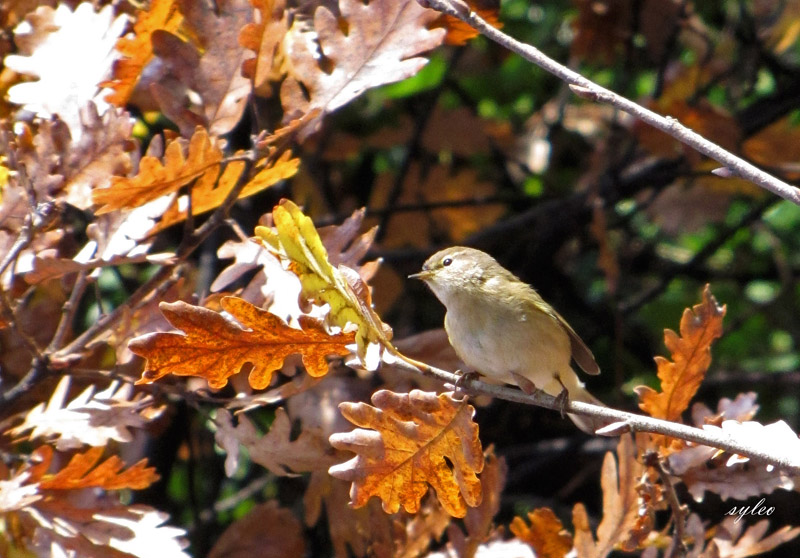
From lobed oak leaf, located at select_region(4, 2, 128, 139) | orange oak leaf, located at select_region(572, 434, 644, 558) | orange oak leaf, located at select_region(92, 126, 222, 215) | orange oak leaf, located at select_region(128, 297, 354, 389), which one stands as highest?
lobed oak leaf, located at select_region(4, 2, 128, 139)

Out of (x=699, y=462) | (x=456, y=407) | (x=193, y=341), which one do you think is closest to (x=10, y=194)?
(x=193, y=341)

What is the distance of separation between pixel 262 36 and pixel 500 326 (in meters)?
1.37

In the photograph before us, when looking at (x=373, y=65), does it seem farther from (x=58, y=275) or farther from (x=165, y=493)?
(x=165, y=493)

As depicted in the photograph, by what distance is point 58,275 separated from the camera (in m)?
2.08

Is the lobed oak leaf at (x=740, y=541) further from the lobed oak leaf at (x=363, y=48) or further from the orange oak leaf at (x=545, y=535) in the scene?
the lobed oak leaf at (x=363, y=48)

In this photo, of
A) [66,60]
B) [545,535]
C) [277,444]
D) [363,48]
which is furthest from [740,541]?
[66,60]

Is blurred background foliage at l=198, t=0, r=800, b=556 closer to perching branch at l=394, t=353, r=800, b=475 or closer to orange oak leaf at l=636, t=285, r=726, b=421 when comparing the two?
orange oak leaf at l=636, t=285, r=726, b=421

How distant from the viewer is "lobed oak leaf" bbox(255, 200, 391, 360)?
1.85 metres

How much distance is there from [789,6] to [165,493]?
10.0 ft

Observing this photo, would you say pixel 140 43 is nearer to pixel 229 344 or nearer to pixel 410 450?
pixel 229 344

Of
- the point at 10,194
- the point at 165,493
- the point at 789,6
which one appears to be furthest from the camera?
the point at 789,6

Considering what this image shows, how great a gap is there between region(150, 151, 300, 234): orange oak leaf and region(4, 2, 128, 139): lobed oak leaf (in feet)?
0.86

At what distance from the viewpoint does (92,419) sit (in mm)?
2117

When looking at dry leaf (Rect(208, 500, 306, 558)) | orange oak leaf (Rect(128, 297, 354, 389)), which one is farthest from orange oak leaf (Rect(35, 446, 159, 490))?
dry leaf (Rect(208, 500, 306, 558))
